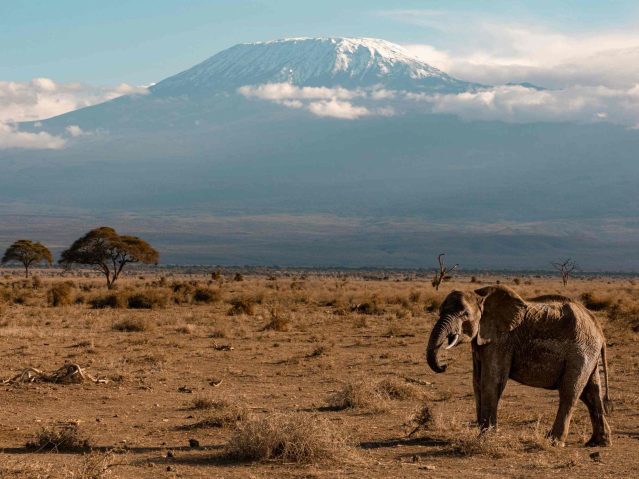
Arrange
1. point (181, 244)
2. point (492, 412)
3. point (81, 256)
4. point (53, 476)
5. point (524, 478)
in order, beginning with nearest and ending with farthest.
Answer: point (53, 476) < point (524, 478) < point (492, 412) < point (81, 256) < point (181, 244)

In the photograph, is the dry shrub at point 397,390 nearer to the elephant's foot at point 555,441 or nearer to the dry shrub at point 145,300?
the elephant's foot at point 555,441

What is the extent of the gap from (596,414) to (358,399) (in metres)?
3.79

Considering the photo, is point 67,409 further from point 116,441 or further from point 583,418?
point 583,418

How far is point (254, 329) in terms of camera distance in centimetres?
2809

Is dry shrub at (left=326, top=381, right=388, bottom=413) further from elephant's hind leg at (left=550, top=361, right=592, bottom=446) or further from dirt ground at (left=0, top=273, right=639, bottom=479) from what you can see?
elephant's hind leg at (left=550, top=361, right=592, bottom=446)

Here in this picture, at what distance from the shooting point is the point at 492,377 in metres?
11.5

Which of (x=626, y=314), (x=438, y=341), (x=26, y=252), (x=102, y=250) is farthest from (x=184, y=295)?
Result: (x=26, y=252)

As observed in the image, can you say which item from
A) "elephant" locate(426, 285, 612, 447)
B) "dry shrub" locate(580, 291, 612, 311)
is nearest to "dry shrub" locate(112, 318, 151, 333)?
"elephant" locate(426, 285, 612, 447)

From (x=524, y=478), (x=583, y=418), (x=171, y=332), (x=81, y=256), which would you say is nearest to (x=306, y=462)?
(x=524, y=478)

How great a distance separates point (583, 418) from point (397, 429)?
8.62ft

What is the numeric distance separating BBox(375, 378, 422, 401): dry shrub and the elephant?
3884 mm

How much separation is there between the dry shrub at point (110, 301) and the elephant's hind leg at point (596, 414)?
1085 inches

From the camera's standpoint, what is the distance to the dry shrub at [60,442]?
11492mm

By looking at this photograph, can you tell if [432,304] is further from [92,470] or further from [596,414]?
[92,470]
